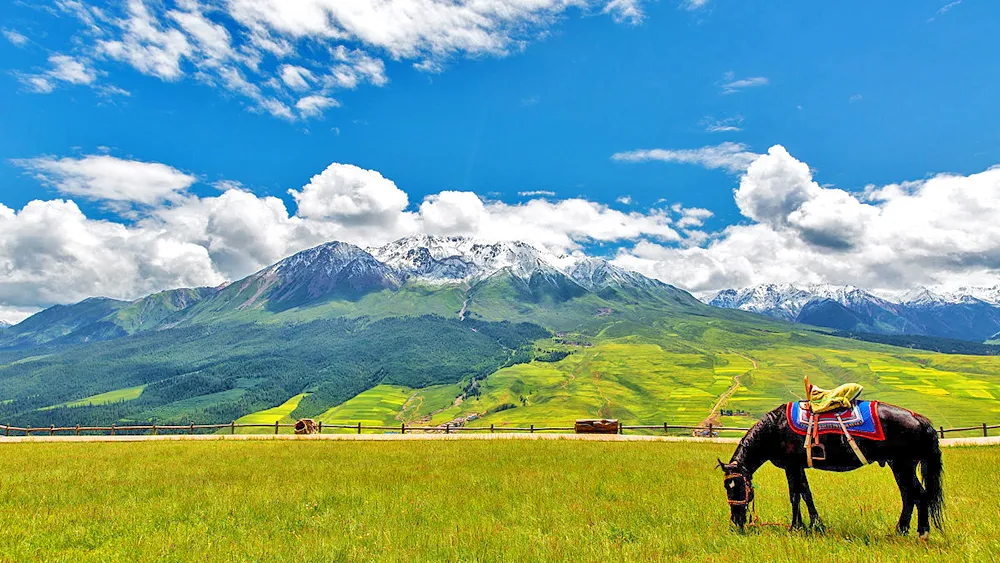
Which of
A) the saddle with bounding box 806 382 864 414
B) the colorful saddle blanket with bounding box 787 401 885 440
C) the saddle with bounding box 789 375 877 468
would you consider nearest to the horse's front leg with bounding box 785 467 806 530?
the saddle with bounding box 789 375 877 468

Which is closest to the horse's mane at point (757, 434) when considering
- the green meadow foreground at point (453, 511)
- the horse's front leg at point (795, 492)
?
the horse's front leg at point (795, 492)

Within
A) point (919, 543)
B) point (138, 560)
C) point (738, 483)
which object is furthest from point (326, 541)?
point (919, 543)

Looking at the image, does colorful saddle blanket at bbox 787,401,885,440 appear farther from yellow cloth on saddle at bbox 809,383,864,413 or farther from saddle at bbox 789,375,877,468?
yellow cloth on saddle at bbox 809,383,864,413

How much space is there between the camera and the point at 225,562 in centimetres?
1108

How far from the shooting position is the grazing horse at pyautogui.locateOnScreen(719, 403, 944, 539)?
1085cm

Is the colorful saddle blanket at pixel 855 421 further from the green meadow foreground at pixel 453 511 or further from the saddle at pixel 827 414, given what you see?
the green meadow foreground at pixel 453 511

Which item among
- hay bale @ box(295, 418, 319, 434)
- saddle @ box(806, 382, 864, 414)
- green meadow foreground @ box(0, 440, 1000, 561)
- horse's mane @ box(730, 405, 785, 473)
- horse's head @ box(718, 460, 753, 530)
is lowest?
hay bale @ box(295, 418, 319, 434)

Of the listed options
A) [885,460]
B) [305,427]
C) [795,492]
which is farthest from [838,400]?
[305,427]

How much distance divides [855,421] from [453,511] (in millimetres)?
10231

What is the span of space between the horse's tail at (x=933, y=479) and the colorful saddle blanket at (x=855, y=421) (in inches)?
36.3

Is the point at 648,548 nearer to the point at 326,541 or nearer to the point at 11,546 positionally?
the point at 326,541

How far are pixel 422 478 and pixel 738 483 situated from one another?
41.4 feet

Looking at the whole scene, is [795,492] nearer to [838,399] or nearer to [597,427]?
[838,399]

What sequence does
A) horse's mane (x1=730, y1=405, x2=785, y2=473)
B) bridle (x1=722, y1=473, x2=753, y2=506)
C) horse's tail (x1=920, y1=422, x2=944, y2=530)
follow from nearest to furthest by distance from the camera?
horse's tail (x1=920, y1=422, x2=944, y2=530), bridle (x1=722, y1=473, x2=753, y2=506), horse's mane (x1=730, y1=405, x2=785, y2=473)
